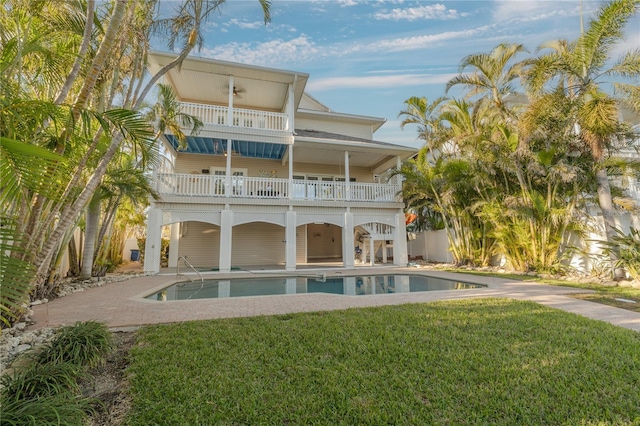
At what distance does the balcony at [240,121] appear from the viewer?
40.4ft

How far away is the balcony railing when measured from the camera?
38.9 ft

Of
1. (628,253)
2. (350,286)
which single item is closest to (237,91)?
(350,286)

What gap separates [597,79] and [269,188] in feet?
38.2

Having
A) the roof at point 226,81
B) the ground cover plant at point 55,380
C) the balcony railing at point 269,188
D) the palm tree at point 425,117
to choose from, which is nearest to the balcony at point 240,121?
the roof at point 226,81

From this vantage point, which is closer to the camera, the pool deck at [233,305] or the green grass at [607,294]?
the pool deck at [233,305]

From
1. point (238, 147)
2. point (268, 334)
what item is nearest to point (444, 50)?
point (238, 147)

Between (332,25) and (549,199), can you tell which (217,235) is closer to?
(332,25)

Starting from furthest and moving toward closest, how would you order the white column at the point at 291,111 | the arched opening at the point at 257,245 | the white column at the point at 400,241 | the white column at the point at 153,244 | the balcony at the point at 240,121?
1. the arched opening at the point at 257,245
2. the white column at the point at 400,241
3. the white column at the point at 291,111
4. the balcony at the point at 240,121
5. the white column at the point at 153,244

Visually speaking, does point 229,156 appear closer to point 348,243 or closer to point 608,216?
point 348,243

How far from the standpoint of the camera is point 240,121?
1296cm

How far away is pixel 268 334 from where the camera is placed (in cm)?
396

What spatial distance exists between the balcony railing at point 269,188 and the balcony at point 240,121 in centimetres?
206

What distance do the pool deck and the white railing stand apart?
771cm

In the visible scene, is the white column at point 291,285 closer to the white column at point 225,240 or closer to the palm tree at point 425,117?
the white column at point 225,240
